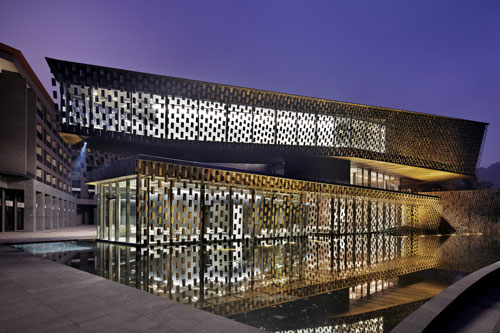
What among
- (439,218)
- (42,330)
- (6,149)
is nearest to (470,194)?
(439,218)

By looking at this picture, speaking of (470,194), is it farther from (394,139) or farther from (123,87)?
(123,87)

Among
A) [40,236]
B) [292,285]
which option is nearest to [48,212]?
[40,236]

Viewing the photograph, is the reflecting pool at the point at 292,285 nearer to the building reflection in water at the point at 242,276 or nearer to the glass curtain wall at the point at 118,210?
the building reflection in water at the point at 242,276

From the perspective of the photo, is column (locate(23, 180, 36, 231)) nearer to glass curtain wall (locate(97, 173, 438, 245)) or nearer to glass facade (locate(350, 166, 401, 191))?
glass curtain wall (locate(97, 173, 438, 245))

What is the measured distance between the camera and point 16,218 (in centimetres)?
3219

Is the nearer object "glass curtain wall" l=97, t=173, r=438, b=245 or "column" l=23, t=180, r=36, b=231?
"glass curtain wall" l=97, t=173, r=438, b=245

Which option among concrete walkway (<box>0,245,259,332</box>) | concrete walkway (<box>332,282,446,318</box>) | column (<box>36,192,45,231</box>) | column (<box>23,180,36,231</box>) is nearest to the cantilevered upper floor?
column (<box>23,180,36,231</box>)

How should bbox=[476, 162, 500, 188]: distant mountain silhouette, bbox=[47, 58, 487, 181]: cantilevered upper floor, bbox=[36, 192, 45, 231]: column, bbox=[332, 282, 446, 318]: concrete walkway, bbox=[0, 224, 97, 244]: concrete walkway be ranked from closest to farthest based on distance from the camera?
bbox=[332, 282, 446, 318]: concrete walkway
bbox=[0, 224, 97, 244]: concrete walkway
bbox=[47, 58, 487, 181]: cantilevered upper floor
bbox=[36, 192, 45, 231]: column
bbox=[476, 162, 500, 188]: distant mountain silhouette

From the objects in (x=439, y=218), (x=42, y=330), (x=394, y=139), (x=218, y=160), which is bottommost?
(x=439, y=218)

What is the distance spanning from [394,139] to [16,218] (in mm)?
38477

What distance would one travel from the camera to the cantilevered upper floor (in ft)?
73.8

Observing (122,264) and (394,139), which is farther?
(394,139)

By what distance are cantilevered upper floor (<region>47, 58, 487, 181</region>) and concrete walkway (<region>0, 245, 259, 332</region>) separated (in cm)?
1781

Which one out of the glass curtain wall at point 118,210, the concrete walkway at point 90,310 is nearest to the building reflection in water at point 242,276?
the concrete walkway at point 90,310
